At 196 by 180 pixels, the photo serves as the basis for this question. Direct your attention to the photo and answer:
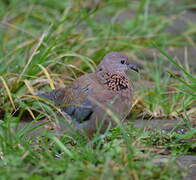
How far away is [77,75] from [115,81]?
4.69 ft

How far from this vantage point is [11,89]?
4434 mm

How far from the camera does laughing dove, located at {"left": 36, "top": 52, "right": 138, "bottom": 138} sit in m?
3.42

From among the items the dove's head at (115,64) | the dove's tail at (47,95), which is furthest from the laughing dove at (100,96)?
the dove's tail at (47,95)

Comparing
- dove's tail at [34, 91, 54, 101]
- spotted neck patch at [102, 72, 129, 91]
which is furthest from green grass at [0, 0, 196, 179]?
spotted neck patch at [102, 72, 129, 91]

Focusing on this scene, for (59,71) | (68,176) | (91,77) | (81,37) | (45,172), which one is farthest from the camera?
(81,37)

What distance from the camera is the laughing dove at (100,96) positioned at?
11.2 ft

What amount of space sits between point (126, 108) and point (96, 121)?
296 millimetres

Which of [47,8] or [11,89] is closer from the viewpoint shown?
[11,89]

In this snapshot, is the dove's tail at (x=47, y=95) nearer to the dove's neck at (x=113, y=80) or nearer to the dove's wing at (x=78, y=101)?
the dove's wing at (x=78, y=101)

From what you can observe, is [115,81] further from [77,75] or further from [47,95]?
[77,75]

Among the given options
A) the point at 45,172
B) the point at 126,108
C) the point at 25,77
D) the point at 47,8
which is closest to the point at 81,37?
the point at 25,77

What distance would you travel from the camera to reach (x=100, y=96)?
350 centimetres

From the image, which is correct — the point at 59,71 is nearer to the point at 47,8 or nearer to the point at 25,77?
the point at 25,77


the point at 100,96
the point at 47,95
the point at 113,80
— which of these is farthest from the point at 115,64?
the point at 47,95
